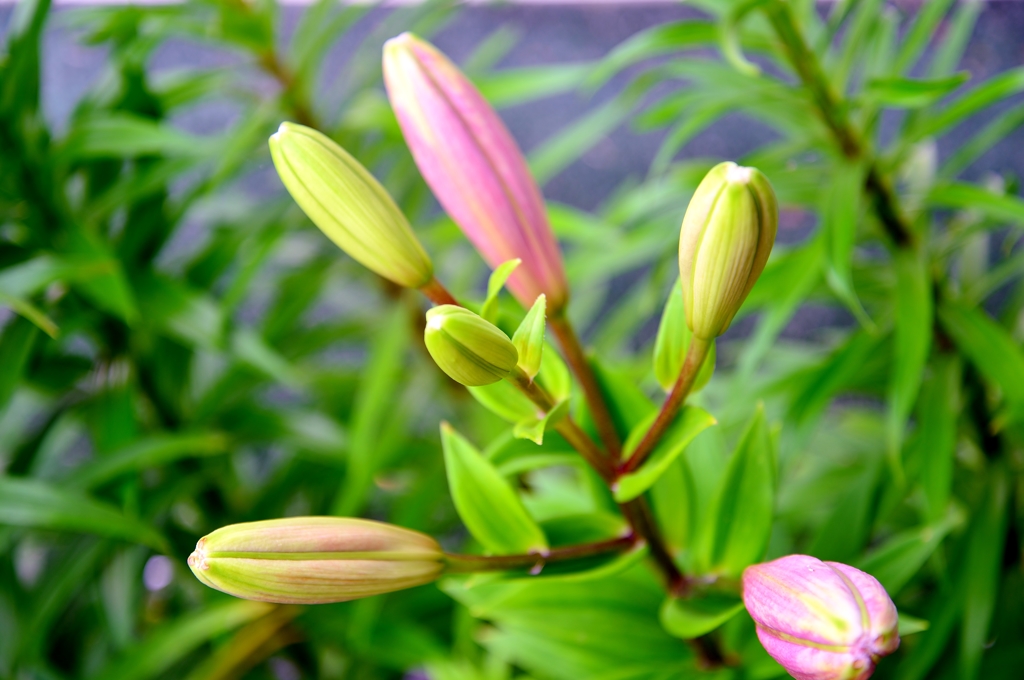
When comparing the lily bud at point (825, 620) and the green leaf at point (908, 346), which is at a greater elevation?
the lily bud at point (825, 620)

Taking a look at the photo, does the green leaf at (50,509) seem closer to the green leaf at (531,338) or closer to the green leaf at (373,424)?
the green leaf at (373,424)

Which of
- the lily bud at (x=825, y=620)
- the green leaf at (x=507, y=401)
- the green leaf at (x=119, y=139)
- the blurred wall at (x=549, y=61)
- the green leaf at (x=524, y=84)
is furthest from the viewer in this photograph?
the blurred wall at (x=549, y=61)

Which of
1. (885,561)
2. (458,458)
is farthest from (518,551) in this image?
(885,561)

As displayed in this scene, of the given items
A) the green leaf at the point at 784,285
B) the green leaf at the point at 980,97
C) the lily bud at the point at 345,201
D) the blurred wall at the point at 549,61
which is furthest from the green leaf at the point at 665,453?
the blurred wall at the point at 549,61

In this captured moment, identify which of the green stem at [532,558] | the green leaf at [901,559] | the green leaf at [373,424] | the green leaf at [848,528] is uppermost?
the green stem at [532,558]

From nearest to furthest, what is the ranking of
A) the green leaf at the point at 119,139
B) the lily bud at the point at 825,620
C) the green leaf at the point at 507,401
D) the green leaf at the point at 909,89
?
the lily bud at the point at 825,620, the green leaf at the point at 507,401, the green leaf at the point at 909,89, the green leaf at the point at 119,139

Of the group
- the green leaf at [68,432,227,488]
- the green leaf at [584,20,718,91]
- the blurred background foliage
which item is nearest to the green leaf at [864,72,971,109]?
the blurred background foliage

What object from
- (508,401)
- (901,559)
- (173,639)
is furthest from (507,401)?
(173,639)

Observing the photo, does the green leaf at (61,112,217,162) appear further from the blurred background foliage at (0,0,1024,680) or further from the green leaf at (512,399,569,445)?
the green leaf at (512,399,569,445)
